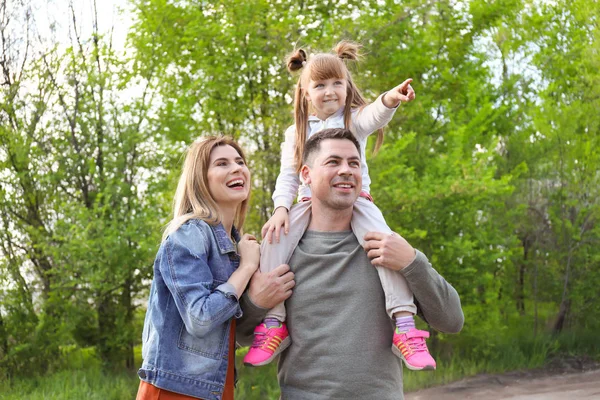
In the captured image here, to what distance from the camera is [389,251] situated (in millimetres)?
2736

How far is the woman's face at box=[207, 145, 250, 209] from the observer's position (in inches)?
114

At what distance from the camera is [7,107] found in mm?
8688

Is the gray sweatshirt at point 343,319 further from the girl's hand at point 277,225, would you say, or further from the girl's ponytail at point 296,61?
the girl's ponytail at point 296,61

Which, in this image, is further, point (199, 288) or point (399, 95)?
point (399, 95)

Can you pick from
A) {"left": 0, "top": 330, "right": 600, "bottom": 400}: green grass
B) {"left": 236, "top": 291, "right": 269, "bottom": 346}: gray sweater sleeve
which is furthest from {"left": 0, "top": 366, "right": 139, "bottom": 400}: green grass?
{"left": 236, "top": 291, "right": 269, "bottom": 346}: gray sweater sleeve

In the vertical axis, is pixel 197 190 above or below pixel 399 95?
below

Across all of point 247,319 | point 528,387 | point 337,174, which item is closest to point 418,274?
point 337,174

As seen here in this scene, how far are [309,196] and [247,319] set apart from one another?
1.99 feet

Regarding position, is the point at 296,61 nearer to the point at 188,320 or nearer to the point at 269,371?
the point at 188,320

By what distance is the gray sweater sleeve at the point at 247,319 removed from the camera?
2824 mm

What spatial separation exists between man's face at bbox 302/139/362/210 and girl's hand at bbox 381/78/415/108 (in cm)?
36

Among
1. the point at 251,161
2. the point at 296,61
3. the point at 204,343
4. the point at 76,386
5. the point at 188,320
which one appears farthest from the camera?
the point at 251,161

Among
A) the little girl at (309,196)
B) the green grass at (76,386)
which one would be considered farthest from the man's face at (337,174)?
the green grass at (76,386)

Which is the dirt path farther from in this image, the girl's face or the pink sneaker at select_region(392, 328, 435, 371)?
the pink sneaker at select_region(392, 328, 435, 371)
